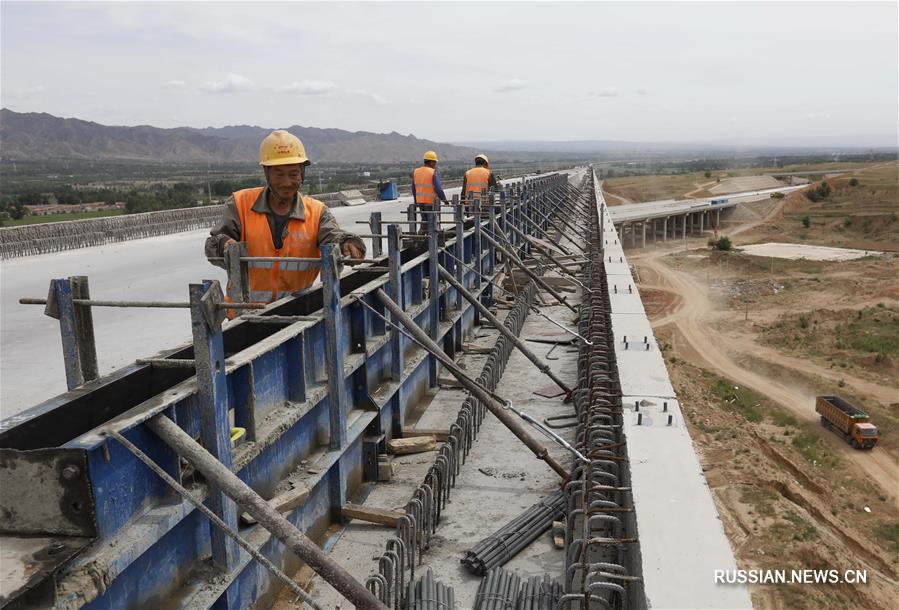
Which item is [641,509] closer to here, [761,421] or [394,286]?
[394,286]

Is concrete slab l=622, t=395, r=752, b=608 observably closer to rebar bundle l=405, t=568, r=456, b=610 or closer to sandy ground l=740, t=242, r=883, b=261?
rebar bundle l=405, t=568, r=456, b=610

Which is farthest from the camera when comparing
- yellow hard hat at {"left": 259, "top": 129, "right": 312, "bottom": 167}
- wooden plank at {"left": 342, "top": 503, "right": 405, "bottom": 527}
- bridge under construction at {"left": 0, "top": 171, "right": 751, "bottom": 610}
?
yellow hard hat at {"left": 259, "top": 129, "right": 312, "bottom": 167}

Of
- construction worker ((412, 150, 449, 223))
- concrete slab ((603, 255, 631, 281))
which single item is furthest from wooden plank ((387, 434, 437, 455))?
construction worker ((412, 150, 449, 223))

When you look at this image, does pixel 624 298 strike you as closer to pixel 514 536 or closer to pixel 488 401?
pixel 488 401

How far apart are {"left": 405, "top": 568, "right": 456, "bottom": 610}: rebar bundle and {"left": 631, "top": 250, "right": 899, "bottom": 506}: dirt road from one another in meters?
16.9

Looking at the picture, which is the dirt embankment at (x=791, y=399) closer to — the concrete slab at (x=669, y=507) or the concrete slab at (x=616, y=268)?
the concrete slab at (x=616, y=268)

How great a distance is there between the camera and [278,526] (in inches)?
125

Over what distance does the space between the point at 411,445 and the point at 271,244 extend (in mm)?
2455

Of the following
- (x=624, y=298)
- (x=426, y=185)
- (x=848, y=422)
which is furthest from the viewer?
(x=848, y=422)

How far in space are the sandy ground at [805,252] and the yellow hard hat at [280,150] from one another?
5728 centimetres

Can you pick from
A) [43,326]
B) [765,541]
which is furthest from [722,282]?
[43,326]

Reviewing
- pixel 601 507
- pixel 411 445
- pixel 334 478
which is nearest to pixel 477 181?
pixel 411 445

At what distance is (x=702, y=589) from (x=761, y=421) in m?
21.3

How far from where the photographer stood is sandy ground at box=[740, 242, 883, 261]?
184 feet
